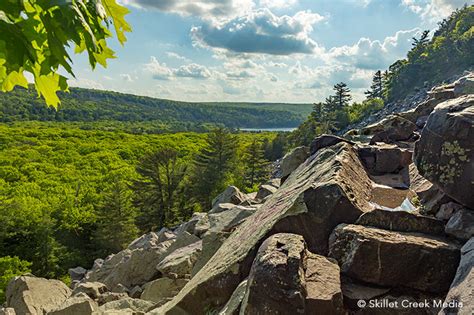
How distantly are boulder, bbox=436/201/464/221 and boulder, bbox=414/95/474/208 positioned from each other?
0.39 meters

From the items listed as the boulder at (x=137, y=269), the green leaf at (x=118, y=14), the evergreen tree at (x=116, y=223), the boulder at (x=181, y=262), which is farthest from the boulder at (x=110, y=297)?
the evergreen tree at (x=116, y=223)

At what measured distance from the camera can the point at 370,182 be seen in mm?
10750

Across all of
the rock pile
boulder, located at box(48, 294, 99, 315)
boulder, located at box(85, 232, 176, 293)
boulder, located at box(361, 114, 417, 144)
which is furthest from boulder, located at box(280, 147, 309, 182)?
boulder, located at box(48, 294, 99, 315)

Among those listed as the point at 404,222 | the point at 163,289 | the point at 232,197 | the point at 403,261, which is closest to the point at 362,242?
the point at 403,261

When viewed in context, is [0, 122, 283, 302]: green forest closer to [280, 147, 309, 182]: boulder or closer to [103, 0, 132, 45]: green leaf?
[280, 147, 309, 182]: boulder

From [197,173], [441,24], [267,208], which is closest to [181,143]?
[197,173]

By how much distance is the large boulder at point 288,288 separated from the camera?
596 cm

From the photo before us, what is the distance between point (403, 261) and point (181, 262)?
942 cm

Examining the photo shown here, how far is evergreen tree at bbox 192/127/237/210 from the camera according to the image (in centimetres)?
6381

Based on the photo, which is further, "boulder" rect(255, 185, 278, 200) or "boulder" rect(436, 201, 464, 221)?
"boulder" rect(255, 185, 278, 200)

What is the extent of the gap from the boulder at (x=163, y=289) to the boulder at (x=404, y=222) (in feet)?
26.5

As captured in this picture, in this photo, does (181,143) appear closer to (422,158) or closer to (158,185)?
(158,185)

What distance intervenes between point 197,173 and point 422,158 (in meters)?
59.7

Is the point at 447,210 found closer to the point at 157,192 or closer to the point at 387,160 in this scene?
the point at 387,160
